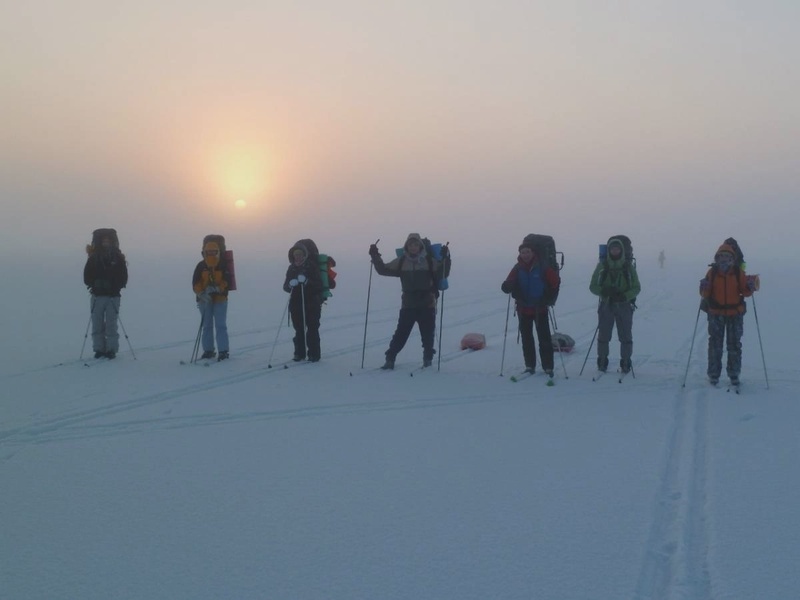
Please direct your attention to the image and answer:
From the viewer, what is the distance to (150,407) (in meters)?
7.89

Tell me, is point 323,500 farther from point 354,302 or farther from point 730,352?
point 354,302

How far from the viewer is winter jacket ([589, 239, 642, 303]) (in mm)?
9695

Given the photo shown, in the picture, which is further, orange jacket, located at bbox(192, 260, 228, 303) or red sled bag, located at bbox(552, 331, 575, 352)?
red sled bag, located at bbox(552, 331, 575, 352)

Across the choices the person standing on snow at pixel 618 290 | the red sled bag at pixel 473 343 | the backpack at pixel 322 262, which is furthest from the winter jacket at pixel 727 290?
the backpack at pixel 322 262

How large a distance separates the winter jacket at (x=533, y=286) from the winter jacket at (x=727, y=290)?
6.40 feet

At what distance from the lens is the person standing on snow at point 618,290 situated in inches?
382

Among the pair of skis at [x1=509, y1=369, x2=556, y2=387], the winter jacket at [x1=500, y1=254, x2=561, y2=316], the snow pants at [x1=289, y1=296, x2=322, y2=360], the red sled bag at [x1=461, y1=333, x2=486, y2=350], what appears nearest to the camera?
the pair of skis at [x1=509, y1=369, x2=556, y2=387]

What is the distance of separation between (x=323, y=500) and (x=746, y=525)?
2769 mm

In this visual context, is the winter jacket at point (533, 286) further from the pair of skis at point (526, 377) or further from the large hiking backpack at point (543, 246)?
the pair of skis at point (526, 377)

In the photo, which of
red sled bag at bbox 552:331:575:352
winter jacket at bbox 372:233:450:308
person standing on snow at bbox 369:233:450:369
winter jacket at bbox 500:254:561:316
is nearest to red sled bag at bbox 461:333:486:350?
red sled bag at bbox 552:331:575:352

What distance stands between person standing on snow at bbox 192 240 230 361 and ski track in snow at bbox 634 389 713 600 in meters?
7.04

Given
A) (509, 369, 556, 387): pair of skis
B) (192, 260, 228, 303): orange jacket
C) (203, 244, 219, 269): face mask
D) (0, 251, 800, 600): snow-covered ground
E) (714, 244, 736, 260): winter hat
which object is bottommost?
(0, 251, 800, 600): snow-covered ground

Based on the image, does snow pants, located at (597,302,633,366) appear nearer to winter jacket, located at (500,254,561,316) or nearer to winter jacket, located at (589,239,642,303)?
winter jacket, located at (589,239,642,303)

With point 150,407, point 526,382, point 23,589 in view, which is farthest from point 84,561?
point 526,382
